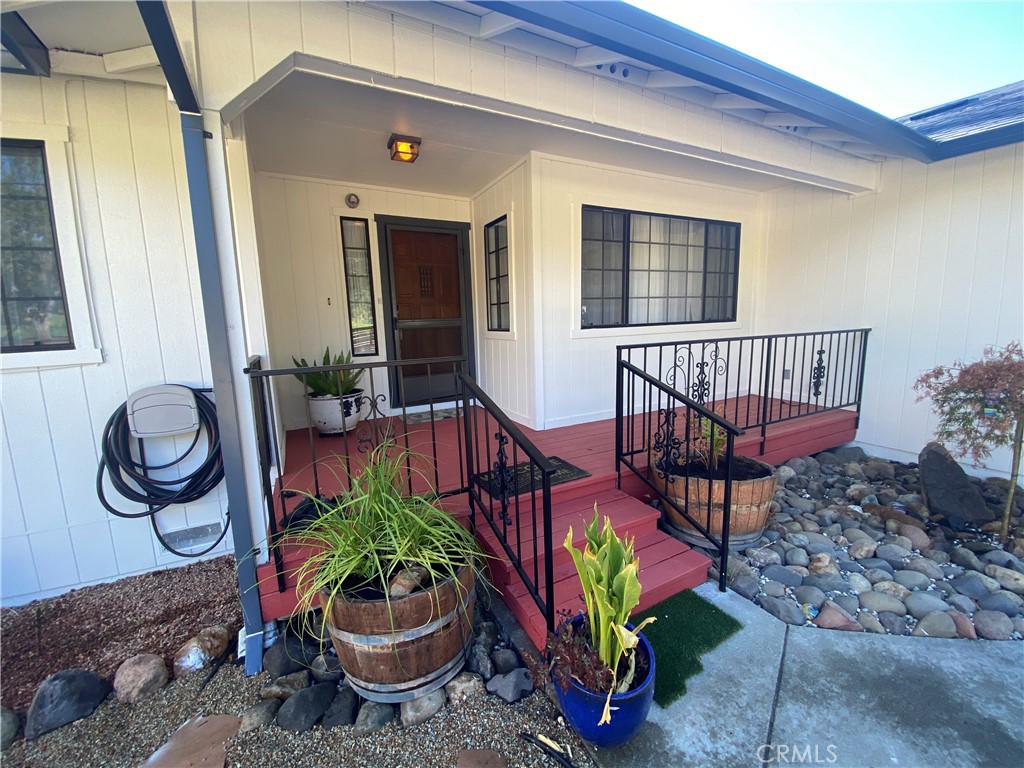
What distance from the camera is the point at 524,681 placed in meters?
1.71

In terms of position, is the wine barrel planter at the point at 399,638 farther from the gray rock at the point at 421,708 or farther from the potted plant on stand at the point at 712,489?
the potted plant on stand at the point at 712,489

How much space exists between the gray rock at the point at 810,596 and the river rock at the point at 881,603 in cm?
19

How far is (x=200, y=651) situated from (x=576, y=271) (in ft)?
11.9

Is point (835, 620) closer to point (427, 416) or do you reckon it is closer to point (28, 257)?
point (427, 416)

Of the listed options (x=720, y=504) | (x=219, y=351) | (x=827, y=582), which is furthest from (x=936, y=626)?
(x=219, y=351)

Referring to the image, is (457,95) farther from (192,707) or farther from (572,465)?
(192,707)

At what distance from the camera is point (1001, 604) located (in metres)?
2.12

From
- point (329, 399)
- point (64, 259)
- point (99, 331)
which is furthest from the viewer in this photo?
point (329, 399)

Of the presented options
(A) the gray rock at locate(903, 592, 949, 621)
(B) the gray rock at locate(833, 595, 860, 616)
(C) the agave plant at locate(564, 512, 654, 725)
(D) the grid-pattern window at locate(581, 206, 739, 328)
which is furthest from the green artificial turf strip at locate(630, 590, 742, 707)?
(D) the grid-pattern window at locate(581, 206, 739, 328)

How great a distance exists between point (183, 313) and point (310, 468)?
125 centimetres

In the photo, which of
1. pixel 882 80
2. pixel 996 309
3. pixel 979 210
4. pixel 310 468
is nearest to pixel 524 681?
pixel 310 468

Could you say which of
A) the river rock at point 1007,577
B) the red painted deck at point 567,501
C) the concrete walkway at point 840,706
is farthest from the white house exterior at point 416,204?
the concrete walkway at point 840,706

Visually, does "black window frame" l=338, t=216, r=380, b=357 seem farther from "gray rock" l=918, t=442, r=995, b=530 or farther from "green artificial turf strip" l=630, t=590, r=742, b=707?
"gray rock" l=918, t=442, r=995, b=530

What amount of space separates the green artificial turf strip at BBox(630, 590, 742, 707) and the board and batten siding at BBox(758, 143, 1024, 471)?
3382 millimetres
